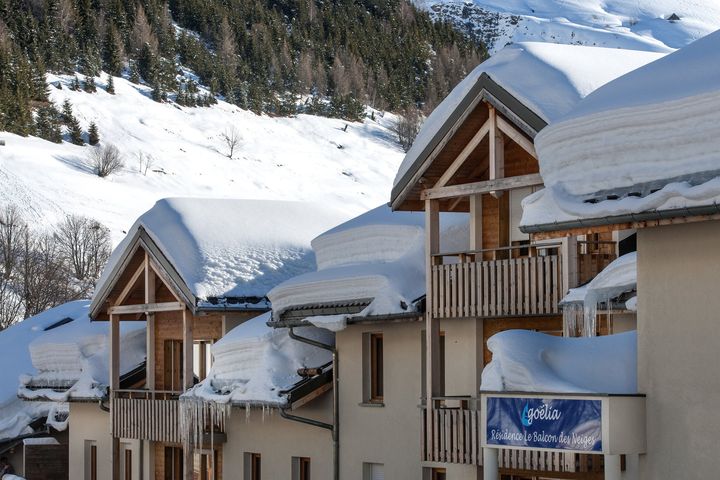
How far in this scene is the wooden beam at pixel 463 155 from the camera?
22.1 meters

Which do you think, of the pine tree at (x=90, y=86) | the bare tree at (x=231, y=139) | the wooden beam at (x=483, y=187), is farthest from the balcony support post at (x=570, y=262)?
the pine tree at (x=90, y=86)

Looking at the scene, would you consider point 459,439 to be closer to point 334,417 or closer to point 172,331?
point 334,417

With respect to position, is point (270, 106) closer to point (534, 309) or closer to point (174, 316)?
point (174, 316)

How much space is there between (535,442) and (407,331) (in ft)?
33.5

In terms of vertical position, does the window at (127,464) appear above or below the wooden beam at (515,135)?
below

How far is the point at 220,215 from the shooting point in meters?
34.0

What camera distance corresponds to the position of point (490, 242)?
23.5 metres

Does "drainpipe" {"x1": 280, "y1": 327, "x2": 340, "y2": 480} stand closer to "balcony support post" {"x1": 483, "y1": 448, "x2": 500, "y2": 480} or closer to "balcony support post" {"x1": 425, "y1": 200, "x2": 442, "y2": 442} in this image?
"balcony support post" {"x1": 425, "y1": 200, "x2": 442, "y2": 442}

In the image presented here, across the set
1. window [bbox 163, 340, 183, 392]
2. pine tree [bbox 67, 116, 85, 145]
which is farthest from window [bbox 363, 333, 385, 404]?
pine tree [bbox 67, 116, 85, 145]

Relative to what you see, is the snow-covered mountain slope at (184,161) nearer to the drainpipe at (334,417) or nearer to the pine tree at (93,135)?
the pine tree at (93,135)

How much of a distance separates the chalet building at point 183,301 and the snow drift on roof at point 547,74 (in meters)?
9.62

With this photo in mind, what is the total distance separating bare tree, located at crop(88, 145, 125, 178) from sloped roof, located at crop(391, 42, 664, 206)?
100348 mm

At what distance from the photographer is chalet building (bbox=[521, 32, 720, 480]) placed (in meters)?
13.4

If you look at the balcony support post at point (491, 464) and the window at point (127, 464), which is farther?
the window at point (127, 464)
